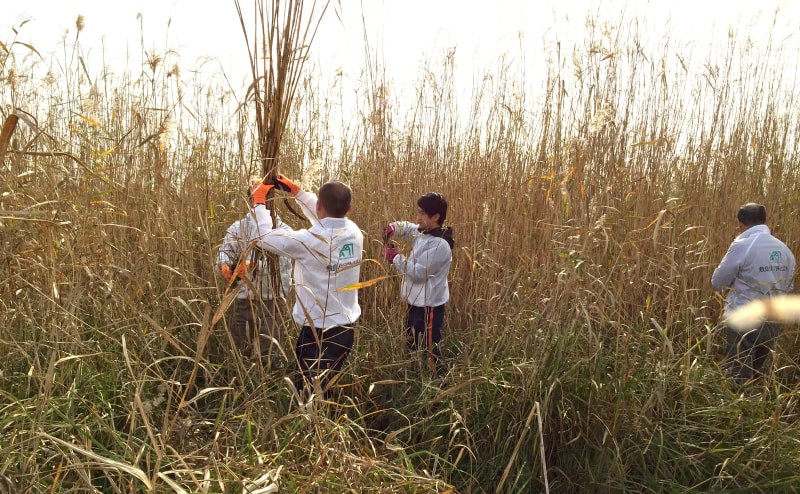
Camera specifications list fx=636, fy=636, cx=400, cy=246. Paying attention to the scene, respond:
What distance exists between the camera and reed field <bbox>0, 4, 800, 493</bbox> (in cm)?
174

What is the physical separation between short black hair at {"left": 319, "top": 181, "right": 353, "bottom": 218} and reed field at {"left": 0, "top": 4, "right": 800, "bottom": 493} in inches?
7.5

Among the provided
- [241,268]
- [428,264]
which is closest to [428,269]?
[428,264]

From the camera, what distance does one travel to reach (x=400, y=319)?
9.97ft

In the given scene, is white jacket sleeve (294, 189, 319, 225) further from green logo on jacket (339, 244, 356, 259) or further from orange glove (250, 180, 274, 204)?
orange glove (250, 180, 274, 204)

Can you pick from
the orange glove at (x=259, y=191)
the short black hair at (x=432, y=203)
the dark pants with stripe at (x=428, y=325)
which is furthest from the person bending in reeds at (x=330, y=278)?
the short black hair at (x=432, y=203)

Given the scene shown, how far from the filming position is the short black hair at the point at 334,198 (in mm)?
2623

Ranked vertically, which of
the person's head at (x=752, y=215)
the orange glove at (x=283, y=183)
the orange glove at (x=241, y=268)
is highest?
the orange glove at (x=283, y=183)

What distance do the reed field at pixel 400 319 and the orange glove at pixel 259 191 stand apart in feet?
0.50

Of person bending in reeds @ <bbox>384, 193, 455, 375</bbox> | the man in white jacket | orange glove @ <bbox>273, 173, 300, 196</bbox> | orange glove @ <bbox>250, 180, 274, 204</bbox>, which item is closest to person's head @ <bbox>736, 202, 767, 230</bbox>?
the man in white jacket

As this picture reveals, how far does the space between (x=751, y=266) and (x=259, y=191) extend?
2.58 meters

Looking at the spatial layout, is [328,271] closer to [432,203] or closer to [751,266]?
[432,203]

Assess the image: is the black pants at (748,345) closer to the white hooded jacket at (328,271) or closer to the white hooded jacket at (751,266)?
the white hooded jacket at (751,266)

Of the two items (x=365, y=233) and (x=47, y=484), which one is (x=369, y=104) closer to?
(x=365, y=233)

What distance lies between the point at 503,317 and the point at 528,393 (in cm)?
81
